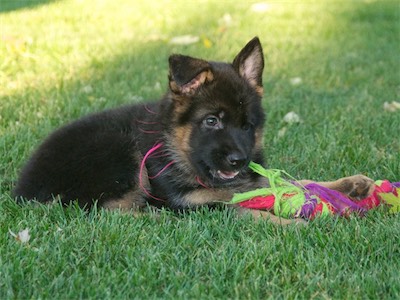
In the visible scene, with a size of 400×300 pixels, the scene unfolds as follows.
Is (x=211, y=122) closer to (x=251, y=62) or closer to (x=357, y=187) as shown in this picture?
(x=251, y=62)

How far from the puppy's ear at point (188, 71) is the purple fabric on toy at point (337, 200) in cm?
101

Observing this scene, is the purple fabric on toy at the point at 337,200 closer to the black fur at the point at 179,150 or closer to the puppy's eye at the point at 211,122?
the black fur at the point at 179,150

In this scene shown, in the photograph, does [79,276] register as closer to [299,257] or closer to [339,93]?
[299,257]

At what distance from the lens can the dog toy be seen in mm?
3994

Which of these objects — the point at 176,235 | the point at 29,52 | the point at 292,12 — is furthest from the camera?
the point at 292,12

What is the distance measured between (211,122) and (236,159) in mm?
308

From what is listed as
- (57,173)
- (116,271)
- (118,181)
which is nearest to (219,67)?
(118,181)

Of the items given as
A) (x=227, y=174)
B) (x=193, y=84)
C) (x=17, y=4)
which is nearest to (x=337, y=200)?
(x=227, y=174)

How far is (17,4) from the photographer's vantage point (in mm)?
12250

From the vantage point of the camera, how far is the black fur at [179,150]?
3.98 meters

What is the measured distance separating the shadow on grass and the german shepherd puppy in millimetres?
8151

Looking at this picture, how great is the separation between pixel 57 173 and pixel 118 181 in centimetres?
40

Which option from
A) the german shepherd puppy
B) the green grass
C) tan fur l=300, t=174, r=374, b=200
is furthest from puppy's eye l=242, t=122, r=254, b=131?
tan fur l=300, t=174, r=374, b=200

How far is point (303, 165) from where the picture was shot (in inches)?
201
